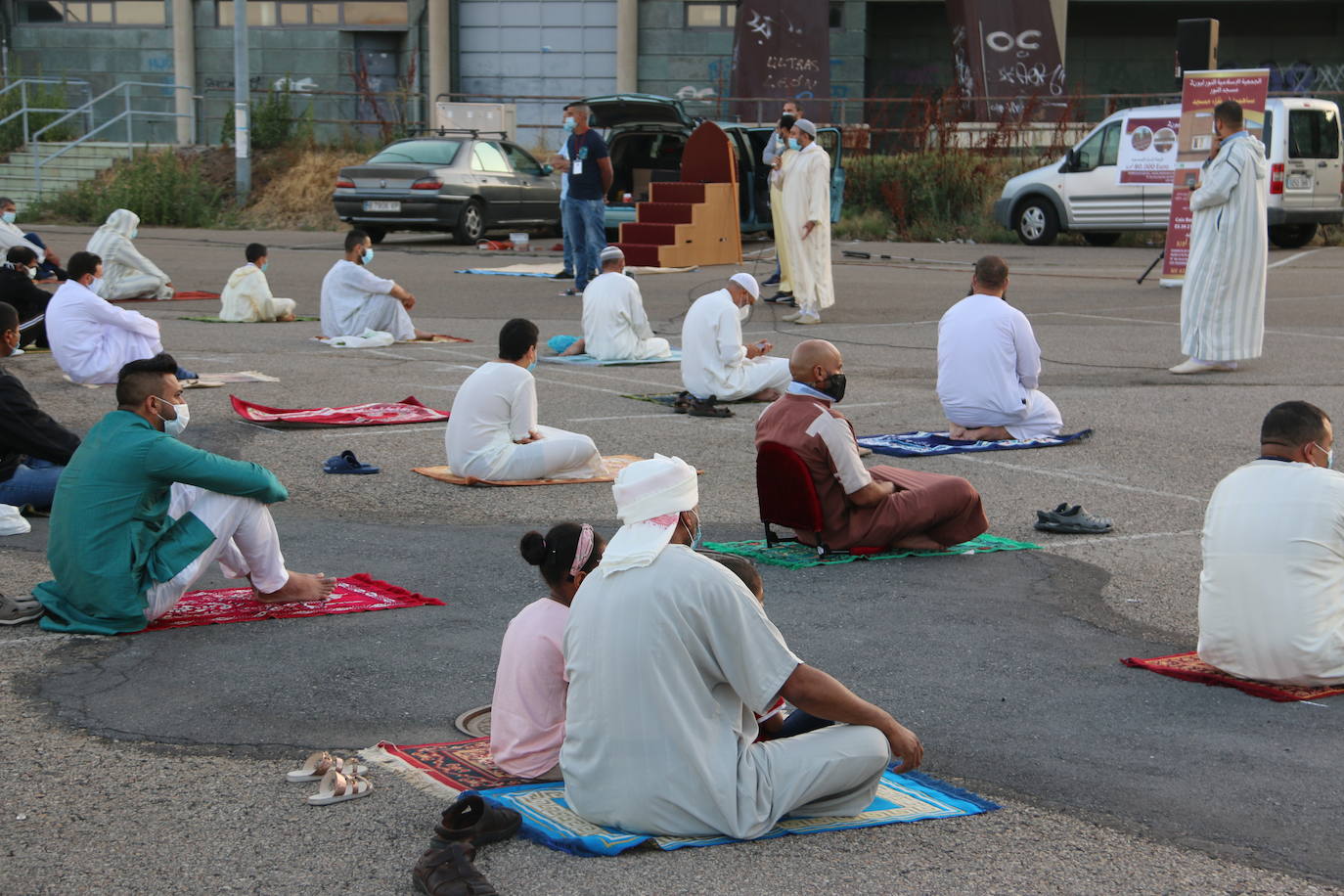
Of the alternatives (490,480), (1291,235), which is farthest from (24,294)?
(1291,235)

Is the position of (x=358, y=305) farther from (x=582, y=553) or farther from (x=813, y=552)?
(x=582, y=553)

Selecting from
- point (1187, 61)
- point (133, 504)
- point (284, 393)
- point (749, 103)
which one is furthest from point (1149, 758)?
point (749, 103)

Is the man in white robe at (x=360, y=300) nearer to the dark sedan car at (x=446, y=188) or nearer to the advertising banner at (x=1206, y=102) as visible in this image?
the advertising banner at (x=1206, y=102)

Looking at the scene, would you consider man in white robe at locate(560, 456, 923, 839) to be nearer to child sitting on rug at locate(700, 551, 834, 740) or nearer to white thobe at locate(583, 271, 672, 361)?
child sitting on rug at locate(700, 551, 834, 740)

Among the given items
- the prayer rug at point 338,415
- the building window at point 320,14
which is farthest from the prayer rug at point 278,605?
the building window at point 320,14

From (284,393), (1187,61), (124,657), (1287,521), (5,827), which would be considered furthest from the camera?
Result: (1187,61)

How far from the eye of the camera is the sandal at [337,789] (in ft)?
Result: 14.8

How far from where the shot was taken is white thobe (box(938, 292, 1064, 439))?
1043 cm

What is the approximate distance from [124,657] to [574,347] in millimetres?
8891

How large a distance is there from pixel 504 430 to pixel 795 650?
3.68 m

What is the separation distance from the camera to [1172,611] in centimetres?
684

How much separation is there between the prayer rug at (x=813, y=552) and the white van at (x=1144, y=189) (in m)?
17.6

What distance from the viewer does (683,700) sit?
407cm

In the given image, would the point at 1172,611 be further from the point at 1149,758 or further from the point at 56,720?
the point at 56,720
